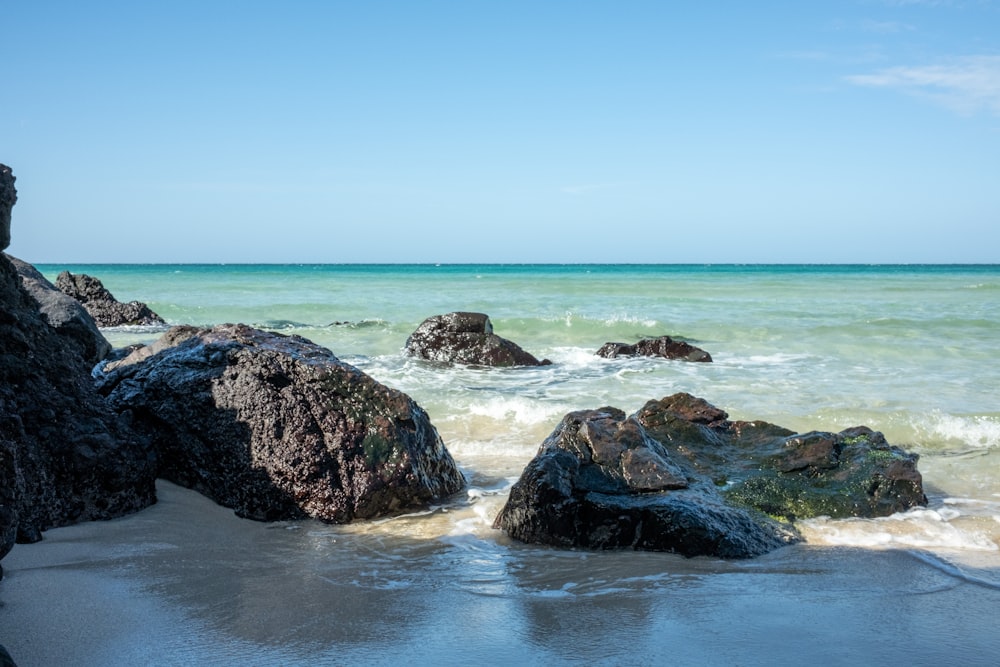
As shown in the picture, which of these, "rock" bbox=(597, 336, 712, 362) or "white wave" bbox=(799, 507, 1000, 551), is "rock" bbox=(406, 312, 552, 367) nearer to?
"rock" bbox=(597, 336, 712, 362)

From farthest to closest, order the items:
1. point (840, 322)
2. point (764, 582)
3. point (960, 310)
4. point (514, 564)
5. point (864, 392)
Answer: point (960, 310) → point (840, 322) → point (864, 392) → point (514, 564) → point (764, 582)

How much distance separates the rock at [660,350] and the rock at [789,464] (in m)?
6.66

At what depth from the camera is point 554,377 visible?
11.4 m

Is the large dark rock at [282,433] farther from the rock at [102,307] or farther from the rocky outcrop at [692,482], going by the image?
the rock at [102,307]

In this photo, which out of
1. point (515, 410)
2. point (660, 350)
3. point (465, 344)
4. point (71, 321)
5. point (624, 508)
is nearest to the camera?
point (624, 508)

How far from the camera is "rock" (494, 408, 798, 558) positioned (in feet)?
14.1

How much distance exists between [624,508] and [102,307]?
17.3 metres

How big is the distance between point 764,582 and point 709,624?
662 mm

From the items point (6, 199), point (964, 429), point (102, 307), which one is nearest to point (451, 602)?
point (6, 199)

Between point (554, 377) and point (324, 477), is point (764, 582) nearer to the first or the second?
point (324, 477)

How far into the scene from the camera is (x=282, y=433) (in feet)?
16.1

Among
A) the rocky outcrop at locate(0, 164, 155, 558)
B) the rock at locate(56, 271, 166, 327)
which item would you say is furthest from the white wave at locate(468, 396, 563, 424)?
the rock at locate(56, 271, 166, 327)

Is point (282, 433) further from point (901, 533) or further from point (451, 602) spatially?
point (901, 533)

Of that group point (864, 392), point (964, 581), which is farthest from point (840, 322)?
point (964, 581)
